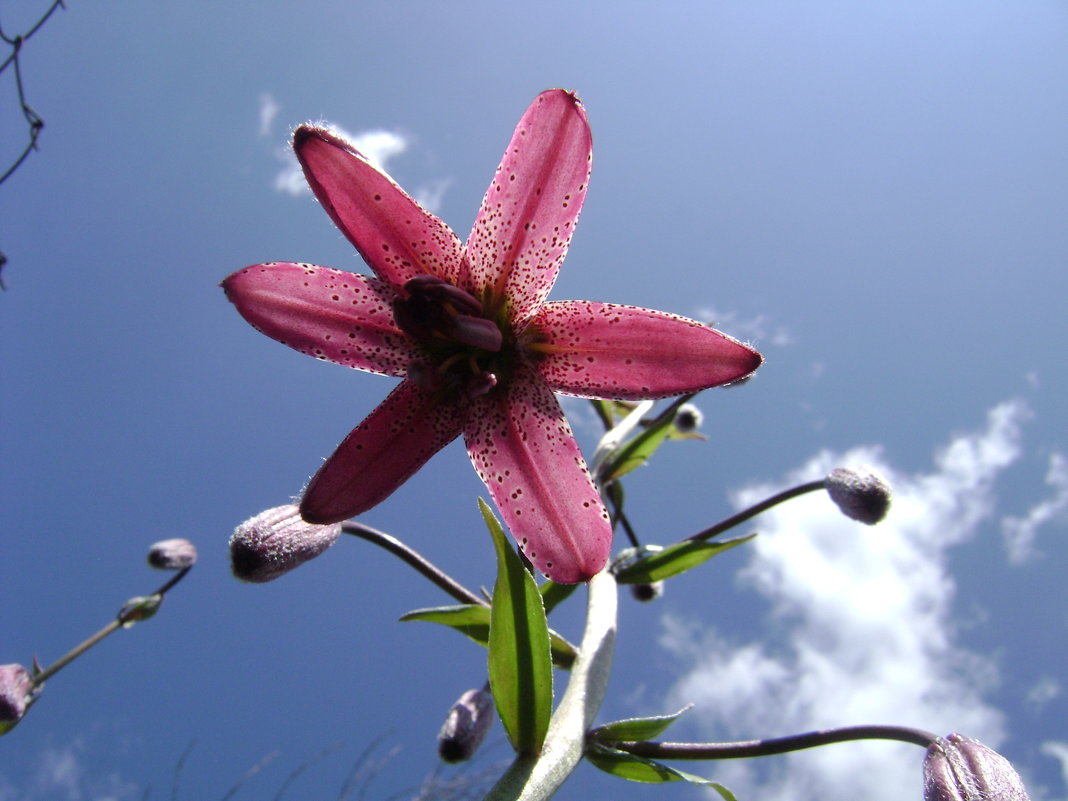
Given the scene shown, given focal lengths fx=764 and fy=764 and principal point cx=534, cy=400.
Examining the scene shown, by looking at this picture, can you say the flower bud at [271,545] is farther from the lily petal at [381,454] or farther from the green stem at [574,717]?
the green stem at [574,717]

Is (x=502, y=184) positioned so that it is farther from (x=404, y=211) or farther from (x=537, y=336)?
(x=537, y=336)

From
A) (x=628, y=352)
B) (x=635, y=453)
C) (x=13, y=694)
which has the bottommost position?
(x=13, y=694)

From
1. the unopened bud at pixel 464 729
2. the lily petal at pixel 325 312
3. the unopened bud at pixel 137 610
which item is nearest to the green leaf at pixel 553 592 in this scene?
the unopened bud at pixel 464 729

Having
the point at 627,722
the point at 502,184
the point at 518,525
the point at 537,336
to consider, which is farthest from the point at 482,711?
the point at 502,184

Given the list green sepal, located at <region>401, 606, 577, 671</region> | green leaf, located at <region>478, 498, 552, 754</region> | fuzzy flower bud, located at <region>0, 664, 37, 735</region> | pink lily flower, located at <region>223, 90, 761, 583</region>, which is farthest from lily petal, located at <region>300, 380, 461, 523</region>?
fuzzy flower bud, located at <region>0, 664, 37, 735</region>

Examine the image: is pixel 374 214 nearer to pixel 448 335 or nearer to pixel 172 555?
pixel 448 335

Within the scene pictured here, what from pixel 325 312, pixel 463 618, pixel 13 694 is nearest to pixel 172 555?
pixel 13 694

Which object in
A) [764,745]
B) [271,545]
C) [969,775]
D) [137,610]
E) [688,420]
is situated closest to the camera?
[969,775]
